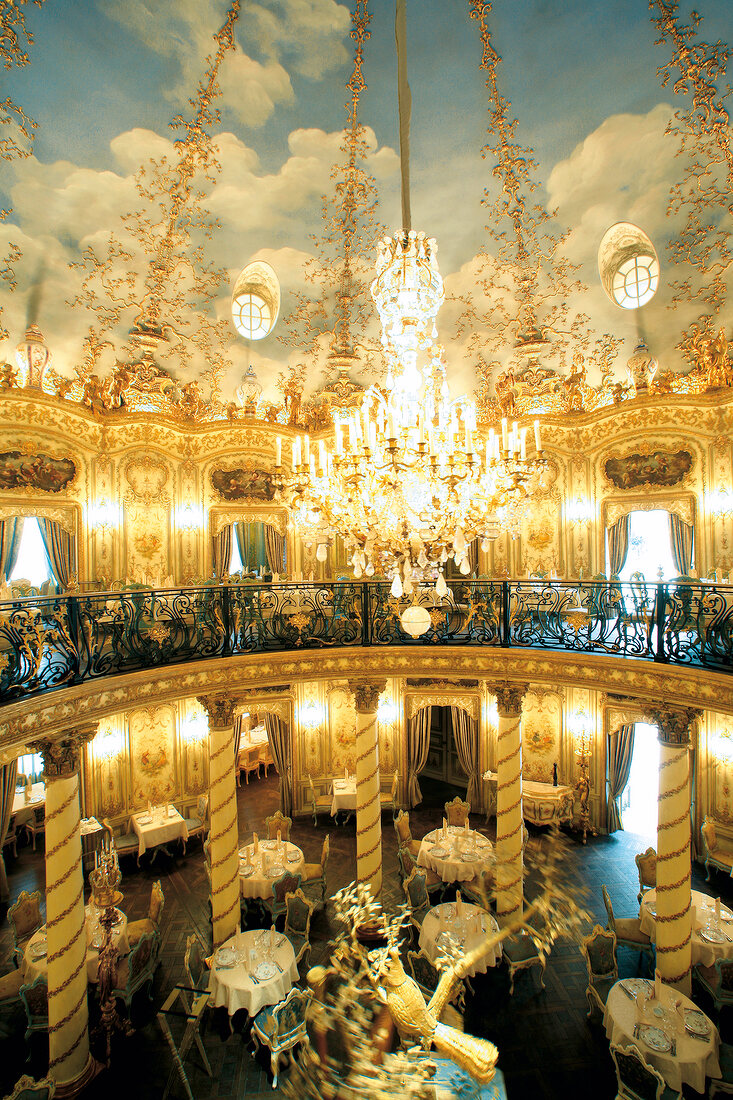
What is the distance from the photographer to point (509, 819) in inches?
290

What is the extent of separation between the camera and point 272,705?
1116 cm

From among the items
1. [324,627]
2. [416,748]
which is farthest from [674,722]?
[416,748]

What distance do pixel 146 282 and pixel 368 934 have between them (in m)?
11.0

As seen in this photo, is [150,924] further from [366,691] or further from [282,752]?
[282,752]

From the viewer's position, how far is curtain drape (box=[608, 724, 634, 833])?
1009 cm

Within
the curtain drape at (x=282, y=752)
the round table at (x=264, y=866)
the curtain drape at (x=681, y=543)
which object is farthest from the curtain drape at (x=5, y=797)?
the curtain drape at (x=681, y=543)

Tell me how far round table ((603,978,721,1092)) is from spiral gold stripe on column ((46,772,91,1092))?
5679mm

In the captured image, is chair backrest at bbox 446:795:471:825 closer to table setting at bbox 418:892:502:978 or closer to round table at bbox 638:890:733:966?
table setting at bbox 418:892:502:978

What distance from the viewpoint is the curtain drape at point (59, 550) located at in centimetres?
953

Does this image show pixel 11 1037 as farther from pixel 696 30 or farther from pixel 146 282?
pixel 696 30

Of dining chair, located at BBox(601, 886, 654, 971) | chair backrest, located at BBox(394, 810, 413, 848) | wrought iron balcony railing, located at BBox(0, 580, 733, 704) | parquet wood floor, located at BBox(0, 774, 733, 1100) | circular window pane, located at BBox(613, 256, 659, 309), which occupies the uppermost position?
circular window pane, located at BBox(613, 256, 659, 309)

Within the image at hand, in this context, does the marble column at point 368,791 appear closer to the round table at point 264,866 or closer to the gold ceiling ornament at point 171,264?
the round table at point 264,866

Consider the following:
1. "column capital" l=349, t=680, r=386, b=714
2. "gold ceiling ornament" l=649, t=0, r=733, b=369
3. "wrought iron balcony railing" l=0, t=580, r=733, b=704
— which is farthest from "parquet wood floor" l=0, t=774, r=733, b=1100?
"gold ceiling ornament" l=649, t=0, r=733, b=369

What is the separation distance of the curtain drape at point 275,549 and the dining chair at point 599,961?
8.68 m
